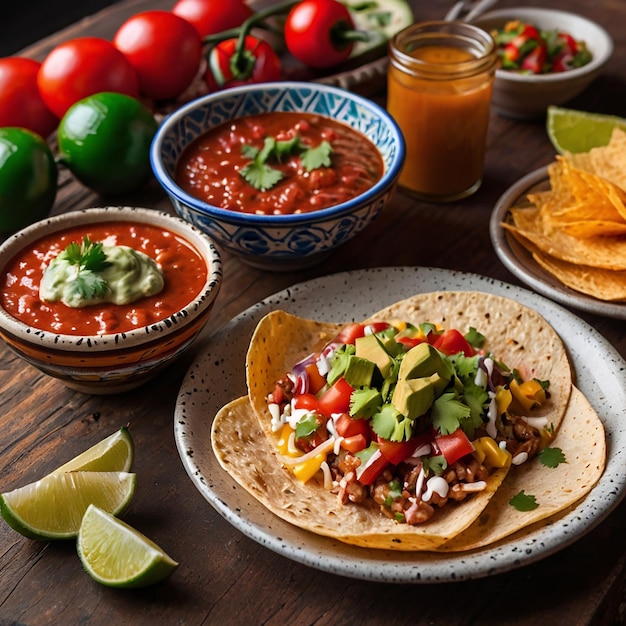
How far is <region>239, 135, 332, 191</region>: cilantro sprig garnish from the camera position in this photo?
2764 millimetres

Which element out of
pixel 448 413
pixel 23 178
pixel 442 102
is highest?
pixel 23 178

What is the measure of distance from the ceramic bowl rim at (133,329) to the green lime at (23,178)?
1.36 ft

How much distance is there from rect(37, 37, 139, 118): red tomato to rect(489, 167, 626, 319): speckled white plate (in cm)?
157

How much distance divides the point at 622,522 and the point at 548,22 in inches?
104

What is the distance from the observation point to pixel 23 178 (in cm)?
279

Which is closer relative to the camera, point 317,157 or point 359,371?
point 359,371

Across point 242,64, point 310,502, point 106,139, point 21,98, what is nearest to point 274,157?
point 106,139

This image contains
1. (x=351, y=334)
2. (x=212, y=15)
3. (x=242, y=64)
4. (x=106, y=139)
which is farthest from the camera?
(x=212, y=15)

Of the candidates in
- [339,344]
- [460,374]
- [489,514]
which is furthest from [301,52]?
[489,514]

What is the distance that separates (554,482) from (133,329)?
1.14 m

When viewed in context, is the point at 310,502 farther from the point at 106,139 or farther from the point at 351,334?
the point at 106,139

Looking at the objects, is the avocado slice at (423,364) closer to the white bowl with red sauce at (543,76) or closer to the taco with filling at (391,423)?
the taco with filling at (391,423)

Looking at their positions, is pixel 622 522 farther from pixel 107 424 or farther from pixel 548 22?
pixel 548 22

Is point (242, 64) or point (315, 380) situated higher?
point (242, 64)
